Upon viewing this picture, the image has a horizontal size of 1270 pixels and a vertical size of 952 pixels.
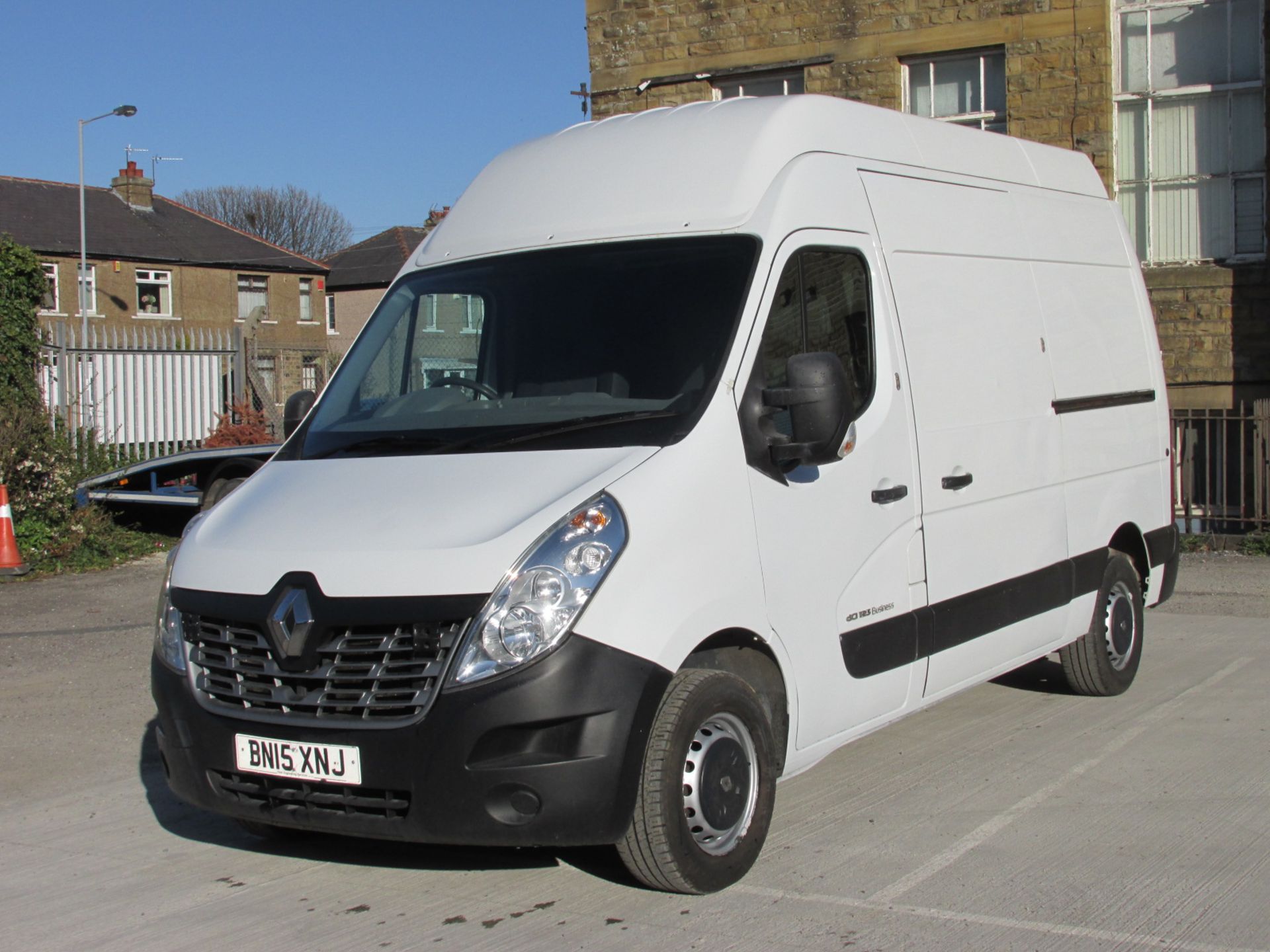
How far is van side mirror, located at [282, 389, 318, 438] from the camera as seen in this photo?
6297 mm

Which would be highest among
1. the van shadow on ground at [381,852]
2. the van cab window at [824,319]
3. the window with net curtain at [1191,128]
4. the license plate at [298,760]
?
the window with net curtain at [1191,128]

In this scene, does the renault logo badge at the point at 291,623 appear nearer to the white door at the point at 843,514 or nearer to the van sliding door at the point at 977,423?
the white door at the point at 843,514

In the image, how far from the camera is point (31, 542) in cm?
1334

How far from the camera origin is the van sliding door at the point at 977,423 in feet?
19.3

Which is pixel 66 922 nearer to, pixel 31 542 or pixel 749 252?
pixel 749 252

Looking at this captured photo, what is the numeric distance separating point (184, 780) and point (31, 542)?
9.41m

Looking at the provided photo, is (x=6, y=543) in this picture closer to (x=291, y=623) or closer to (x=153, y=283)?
(x=291, y=623)

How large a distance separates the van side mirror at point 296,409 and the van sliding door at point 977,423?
2.57m

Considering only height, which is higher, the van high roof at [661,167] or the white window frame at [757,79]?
the white window frame at [757,79]

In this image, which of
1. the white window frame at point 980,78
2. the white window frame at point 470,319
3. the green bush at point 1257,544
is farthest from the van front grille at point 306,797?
the white window frame at point 980,78

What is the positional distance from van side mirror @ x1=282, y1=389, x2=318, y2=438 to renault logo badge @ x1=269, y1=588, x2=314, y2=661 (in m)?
1.82

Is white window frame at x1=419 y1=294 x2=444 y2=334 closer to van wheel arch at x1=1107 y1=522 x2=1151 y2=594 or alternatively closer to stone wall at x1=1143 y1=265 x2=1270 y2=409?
van wheel arch at x1=1107 y1=522 x2=1151 y2=594

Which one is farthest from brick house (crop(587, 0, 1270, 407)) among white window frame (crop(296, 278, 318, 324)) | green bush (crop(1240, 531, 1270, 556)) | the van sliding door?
white window frame (crop(296, 278, 318, 324))

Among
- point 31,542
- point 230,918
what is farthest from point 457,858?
point 31,542
